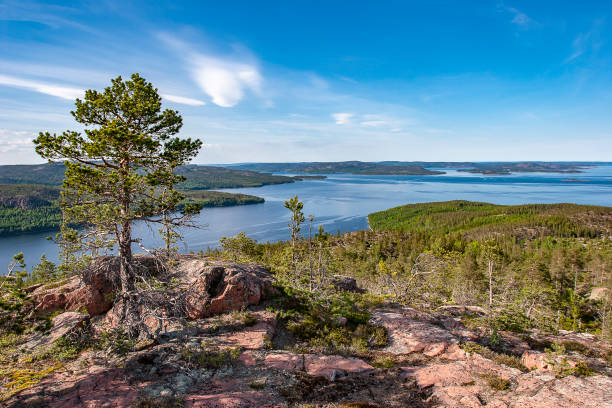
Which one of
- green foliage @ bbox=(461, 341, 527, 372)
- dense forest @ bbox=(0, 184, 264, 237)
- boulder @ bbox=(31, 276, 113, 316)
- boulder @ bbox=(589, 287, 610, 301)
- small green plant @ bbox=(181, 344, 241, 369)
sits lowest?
boulder @ bbox=(589, 287, 610, 301)

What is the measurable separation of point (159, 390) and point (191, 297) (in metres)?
4.77

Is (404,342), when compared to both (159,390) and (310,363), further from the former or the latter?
(159,390)

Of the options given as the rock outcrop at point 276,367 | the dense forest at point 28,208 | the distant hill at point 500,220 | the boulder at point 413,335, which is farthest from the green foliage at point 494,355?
the dense forest at point 28,208

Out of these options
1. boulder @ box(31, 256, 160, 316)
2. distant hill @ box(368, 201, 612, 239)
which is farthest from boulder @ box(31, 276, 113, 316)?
distant hill @ box(368, 201, 612, 239)

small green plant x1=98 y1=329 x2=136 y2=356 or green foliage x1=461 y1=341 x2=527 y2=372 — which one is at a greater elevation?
small green plant x1=98 y1=329 x2=136 y2=356

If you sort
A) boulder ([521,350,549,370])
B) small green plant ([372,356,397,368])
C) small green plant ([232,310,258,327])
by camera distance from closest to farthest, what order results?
1. boulder ([521,350,549,370])
2. small green plant ([372,356,397,368])
3. small green plant ([232,310,258,327])

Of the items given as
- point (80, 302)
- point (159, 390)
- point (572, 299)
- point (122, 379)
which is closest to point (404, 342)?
point (159, 390)

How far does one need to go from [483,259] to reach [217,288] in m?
42.9

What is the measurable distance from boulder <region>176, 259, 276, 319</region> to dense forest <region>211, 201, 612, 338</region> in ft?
8.65

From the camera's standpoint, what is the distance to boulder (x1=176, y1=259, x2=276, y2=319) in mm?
12906

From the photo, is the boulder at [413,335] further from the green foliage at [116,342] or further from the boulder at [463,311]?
the green foliage at [116,342]

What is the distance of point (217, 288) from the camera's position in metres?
13.6

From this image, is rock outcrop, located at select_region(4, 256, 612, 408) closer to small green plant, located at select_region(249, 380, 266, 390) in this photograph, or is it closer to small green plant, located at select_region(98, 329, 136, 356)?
small green plant, located at select_region(249, 380, 266, 390)

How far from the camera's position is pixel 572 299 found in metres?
49.4
